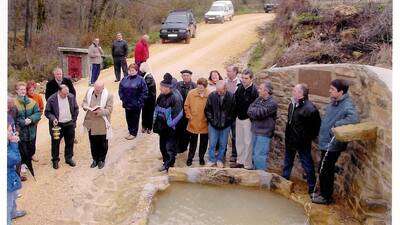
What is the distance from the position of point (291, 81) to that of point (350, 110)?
162cm

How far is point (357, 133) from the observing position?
18.9ft

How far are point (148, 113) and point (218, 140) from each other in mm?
1917

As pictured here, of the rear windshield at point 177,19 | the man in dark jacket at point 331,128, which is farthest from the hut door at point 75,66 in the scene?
the man in dark jacket at point 331,128

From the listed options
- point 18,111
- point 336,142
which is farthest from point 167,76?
point 336,142

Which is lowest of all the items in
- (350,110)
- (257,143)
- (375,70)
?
(257,143)

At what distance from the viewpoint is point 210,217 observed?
6199 mm

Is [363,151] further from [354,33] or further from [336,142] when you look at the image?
[354,33]

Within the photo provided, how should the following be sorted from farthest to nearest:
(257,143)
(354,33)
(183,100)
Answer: (354,33), (183,100), (257,143)

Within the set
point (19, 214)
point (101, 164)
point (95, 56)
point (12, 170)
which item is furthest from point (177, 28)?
point (12, 170)

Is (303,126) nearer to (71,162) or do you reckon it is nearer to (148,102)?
(148,102)

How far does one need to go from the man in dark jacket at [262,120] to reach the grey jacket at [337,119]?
0.88 metres

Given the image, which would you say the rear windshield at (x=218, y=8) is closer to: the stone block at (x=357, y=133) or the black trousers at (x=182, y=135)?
the black trousers at (x=182, y=135)

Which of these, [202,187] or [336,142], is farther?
[202,187]

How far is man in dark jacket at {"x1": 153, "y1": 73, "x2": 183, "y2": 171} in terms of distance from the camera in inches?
304
